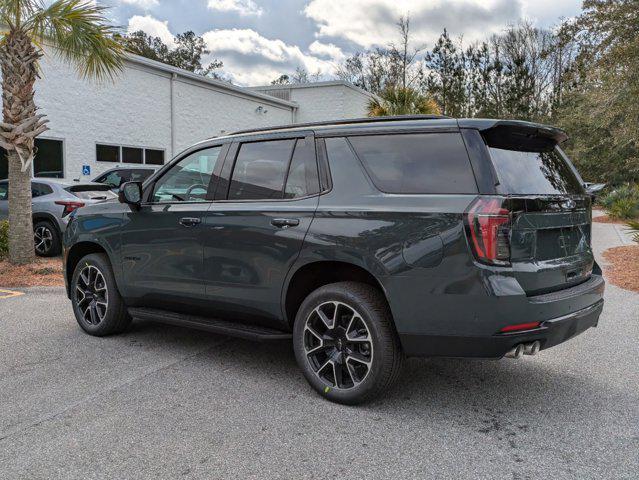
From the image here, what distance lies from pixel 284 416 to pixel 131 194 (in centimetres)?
249

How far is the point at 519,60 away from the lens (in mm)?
42250

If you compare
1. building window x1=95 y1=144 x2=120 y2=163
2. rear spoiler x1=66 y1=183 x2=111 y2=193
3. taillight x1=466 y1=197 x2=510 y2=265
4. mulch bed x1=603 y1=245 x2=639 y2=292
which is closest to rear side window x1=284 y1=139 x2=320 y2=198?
taillight x1=466 y1=197 x2=510 y2=265

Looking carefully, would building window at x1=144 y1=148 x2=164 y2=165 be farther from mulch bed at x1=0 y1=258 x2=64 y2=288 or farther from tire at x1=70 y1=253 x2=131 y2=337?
tire at x1=70 y1=253 x2=131 y2=337

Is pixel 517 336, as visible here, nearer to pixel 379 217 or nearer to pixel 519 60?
pixel 379 217

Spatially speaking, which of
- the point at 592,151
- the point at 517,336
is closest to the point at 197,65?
the point at 592,151

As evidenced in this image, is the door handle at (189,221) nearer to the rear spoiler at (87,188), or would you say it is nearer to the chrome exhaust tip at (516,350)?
the chrome exhaust tip at (516,350)

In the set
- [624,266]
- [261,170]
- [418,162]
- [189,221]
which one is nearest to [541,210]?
[418,162]

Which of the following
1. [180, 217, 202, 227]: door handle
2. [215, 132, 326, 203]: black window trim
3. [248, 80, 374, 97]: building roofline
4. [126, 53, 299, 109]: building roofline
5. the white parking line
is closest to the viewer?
[215, 132, 326, 203]: black window trim

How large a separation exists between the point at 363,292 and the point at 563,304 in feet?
4.07

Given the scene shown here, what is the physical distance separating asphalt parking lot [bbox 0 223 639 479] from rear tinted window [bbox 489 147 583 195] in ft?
4.81

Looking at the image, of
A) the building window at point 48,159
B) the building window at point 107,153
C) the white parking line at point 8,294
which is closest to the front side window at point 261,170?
the white parking line at point 8,294

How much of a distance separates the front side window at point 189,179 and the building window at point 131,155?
1347 centimetres

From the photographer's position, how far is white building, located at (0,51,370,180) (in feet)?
49.4

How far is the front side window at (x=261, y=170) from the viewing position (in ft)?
14.0
